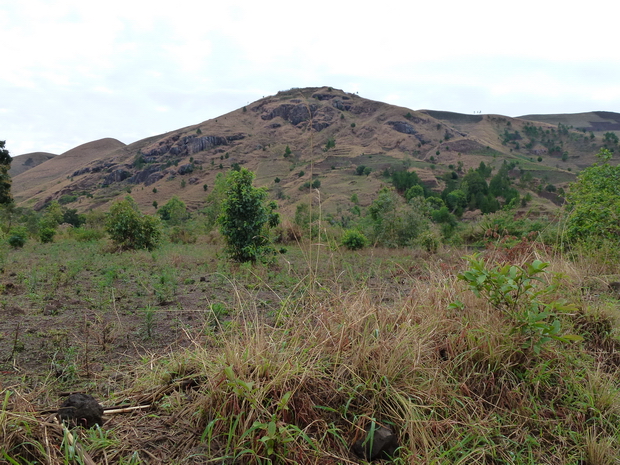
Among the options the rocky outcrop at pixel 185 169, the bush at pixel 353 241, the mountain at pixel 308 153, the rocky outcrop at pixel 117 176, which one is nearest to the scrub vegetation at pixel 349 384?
the bush at pixel 353 241

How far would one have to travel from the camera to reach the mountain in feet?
266

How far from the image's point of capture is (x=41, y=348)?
323 cm

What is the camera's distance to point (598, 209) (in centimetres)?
540

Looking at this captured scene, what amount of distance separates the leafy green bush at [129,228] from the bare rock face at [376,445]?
1473cm

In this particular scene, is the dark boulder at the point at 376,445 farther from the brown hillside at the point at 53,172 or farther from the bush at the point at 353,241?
the brown hillside at the point at 53,172

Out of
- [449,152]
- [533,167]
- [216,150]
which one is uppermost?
[216,150]

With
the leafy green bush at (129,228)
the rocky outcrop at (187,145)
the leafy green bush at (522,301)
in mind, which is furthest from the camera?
the rocky outcrop at (187,145)

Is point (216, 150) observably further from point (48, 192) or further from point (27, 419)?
point (27, 419)

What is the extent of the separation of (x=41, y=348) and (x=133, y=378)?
4.69ft

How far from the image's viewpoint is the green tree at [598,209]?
17.2 ft

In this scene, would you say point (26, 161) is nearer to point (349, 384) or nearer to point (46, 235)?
point (46, 235)

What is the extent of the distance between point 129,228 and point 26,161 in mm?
200402

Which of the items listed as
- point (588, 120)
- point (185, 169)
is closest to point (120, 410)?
point (185, 169)

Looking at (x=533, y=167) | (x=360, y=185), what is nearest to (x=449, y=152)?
(x=533, y=167)
